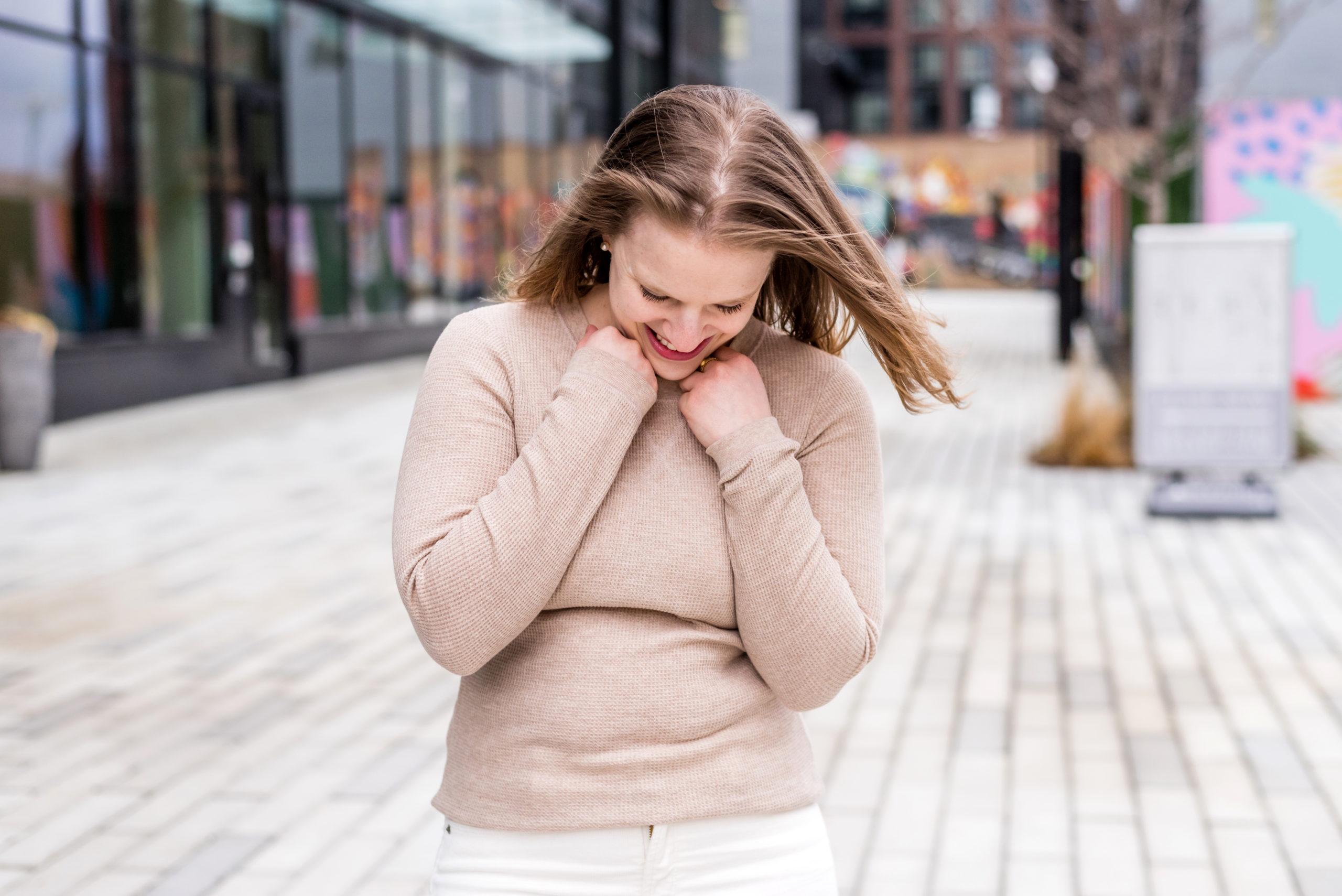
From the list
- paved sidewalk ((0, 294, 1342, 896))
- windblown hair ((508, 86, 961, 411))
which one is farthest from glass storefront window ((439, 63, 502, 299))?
Result: windblown hair ((508, 86, 961, 411))

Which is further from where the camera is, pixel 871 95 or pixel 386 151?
pixel 871 95

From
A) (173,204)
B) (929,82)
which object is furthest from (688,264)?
(929,82)

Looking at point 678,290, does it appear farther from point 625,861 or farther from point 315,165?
point 315,165

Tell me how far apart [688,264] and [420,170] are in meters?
20.9

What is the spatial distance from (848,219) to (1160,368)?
7.71 metres

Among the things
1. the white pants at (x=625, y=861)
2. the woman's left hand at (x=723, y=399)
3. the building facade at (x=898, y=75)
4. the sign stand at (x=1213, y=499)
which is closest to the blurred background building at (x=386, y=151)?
the sign stand at (x=1213, y=499)

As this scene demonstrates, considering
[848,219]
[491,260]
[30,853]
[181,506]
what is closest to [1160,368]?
[181,506]

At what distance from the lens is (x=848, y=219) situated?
1842 mm

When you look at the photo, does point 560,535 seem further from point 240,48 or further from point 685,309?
point 240,48

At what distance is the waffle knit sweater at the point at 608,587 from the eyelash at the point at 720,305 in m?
0.08

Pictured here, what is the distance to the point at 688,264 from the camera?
1701 mm

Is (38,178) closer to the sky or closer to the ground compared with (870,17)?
closer to the ground

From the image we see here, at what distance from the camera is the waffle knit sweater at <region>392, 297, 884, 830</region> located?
5.63 ft

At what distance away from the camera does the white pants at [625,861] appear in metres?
1.79
